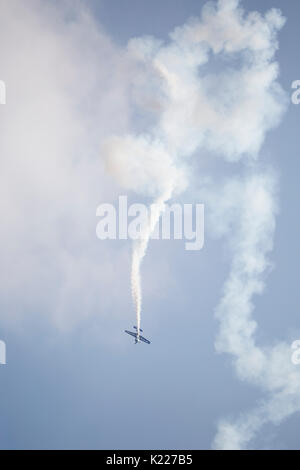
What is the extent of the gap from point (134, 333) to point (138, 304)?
30.3ft
